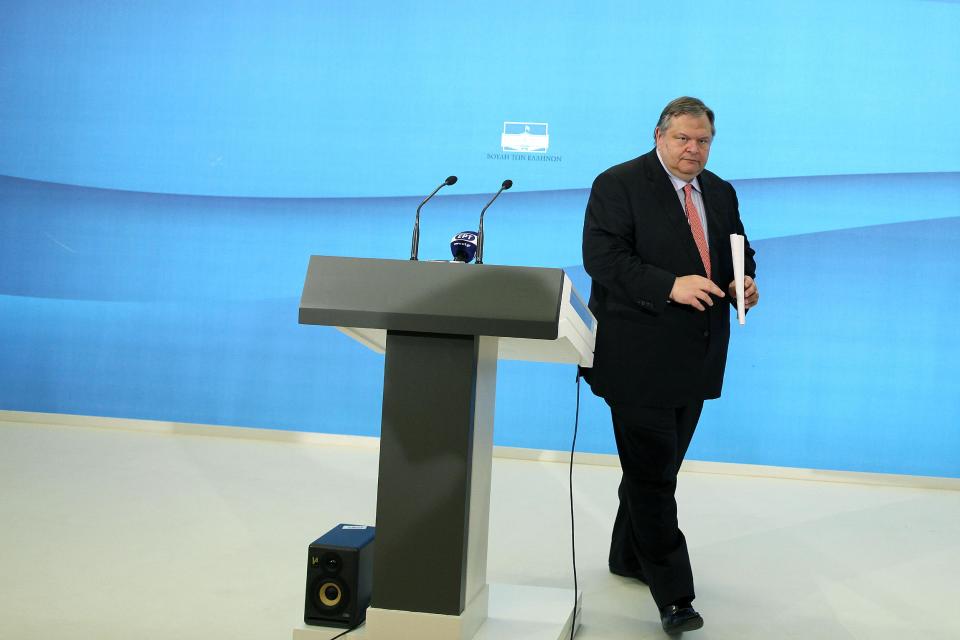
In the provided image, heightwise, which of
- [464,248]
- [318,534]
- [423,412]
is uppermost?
[464,248]

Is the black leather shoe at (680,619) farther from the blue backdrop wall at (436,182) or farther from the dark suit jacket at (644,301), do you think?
the blue backdrop wall at (436,182)

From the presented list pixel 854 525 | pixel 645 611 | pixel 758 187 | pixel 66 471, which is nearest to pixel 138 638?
pixel 645 611

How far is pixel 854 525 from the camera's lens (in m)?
3.96

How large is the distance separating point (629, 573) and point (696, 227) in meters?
1.12

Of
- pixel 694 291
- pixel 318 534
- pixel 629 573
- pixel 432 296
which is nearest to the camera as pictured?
pixel 432 296

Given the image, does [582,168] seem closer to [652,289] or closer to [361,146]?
[361,146]

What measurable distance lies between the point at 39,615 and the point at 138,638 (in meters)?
0.32

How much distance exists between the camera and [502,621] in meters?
2.21

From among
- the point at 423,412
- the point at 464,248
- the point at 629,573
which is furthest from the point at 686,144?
the point at 629,573

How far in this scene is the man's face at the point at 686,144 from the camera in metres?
2.50

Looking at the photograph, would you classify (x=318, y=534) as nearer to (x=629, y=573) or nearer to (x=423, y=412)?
(x=629, y=573)

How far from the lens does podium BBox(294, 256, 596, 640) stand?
6.21 ft

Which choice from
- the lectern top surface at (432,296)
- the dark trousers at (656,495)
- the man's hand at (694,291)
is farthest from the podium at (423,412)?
the dark trousers at (656,495)

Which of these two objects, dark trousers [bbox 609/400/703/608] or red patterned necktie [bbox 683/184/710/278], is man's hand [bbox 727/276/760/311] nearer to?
red patterned necktie [bbox 683/184/710/278]
